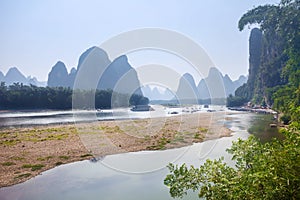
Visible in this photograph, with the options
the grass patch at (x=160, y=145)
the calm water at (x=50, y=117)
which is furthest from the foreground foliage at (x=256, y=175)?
the calm water at (x=50, y=117)

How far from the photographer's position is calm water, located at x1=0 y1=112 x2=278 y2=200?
29.1ft

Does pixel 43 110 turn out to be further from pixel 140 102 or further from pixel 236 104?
pixel 236 104

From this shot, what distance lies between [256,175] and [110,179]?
27.4 feet

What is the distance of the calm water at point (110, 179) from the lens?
8.88m

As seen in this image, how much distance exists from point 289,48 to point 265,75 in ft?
82.1

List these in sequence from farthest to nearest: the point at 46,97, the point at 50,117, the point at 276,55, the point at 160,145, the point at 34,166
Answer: the point at 46,97 < the point at 276,55 < the point at 50,117 < the point at 160,145 < the point at 34,166

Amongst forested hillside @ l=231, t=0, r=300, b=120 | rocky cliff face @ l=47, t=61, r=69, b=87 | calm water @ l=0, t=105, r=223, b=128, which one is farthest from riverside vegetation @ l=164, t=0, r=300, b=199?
rocky cliff face @ l=47, t=61, r=69, b=87

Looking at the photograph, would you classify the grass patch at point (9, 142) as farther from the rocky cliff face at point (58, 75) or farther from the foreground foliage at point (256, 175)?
the rocky cliff face at point (58, 75)

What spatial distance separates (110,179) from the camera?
10.8 meters

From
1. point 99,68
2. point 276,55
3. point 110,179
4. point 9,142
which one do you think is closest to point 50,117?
point 9,142

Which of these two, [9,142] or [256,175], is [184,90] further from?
[256,175]

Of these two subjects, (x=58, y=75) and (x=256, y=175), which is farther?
(x=58, y=75)

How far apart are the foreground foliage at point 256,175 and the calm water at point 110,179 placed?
11.8 feet

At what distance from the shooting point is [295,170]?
A: 3.44m
